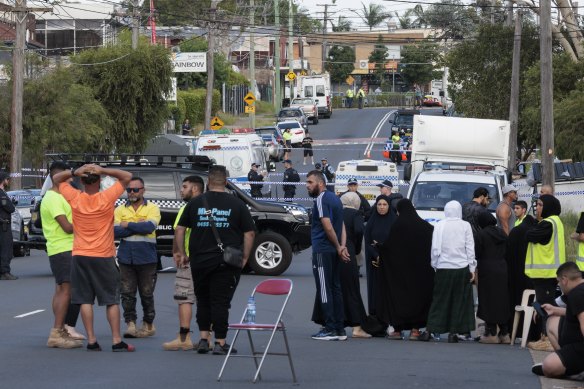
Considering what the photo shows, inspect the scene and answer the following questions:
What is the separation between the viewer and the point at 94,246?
1223 centimetres

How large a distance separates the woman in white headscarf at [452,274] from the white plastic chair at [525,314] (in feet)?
1.87

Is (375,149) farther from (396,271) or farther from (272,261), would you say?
(396,271)

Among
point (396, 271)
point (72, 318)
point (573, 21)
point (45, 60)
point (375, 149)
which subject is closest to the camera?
point (72, 318)

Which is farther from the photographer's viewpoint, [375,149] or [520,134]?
[375,149]

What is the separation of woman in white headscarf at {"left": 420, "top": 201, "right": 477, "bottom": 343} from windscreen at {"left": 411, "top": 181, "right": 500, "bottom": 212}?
837cm

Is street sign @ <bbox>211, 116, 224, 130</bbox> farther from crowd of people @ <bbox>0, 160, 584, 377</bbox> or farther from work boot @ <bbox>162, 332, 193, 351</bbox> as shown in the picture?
work boot @ <bbox>162, 332, 193, 351</bbox>

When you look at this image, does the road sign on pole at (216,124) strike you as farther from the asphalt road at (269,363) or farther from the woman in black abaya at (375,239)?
the woman in black abaya at (375,239)

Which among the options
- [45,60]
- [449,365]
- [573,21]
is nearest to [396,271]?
[449,365]

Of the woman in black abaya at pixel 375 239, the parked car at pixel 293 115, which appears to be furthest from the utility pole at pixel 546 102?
the parked car at pixel 293 115

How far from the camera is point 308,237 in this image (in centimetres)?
2294

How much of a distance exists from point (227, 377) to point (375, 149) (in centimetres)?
5317

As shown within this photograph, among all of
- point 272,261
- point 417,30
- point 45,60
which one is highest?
point 417,30

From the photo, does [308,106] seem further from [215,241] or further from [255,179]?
[215,241]

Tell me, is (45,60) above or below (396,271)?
above
